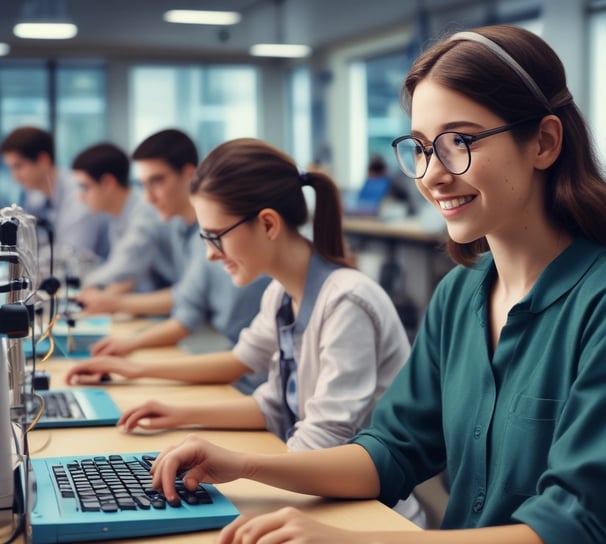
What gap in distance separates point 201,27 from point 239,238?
7.75m

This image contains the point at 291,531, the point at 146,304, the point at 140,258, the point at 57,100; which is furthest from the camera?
the point at 57,100

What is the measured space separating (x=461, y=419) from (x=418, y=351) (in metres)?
0.17

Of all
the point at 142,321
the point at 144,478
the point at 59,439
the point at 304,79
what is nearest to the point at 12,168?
the point at 142,321

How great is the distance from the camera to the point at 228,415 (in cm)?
174

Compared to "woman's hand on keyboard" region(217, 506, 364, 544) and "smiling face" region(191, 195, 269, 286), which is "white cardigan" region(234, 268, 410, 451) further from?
"woman's hand on keyboard" region(217, 506, 364, 544)

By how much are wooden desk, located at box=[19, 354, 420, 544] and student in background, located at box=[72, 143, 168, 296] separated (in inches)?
43.8

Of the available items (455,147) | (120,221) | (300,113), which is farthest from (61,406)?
(300,113)

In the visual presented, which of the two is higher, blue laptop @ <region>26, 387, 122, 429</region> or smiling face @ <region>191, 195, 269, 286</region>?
smiling face @ <region>191, 195, 269, 286</region>

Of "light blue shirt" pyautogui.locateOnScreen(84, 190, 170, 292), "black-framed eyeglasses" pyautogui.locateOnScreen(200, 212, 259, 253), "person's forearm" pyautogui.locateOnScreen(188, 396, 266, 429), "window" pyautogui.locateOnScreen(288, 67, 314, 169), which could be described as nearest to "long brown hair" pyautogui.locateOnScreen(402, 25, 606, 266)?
"black-framed eyeglasses" pyautogui.locateOnScreen(200, 212, 259, 253)

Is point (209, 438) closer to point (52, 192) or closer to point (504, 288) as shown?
point (504, 288)

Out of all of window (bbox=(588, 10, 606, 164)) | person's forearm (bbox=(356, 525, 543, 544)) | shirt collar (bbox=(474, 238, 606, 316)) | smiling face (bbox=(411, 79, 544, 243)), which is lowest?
person's forearm (bbox=(356, 525, 543, 544))

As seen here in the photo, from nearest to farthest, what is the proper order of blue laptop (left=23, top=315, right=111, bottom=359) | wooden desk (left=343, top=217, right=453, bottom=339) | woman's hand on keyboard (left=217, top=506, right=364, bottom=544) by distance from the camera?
woman's hand on keyboard (left=217, top=506, right=364, bottom=544)
blue laptop (left=23, top=315, right=111, bottom=359)
wooden desk (left=343, top=217, right=453, bottom=339)

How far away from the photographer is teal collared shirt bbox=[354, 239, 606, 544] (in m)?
0.95

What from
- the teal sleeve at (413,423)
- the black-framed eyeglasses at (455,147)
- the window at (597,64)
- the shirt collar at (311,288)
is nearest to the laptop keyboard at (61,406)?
the shirt collar at (311,288)
